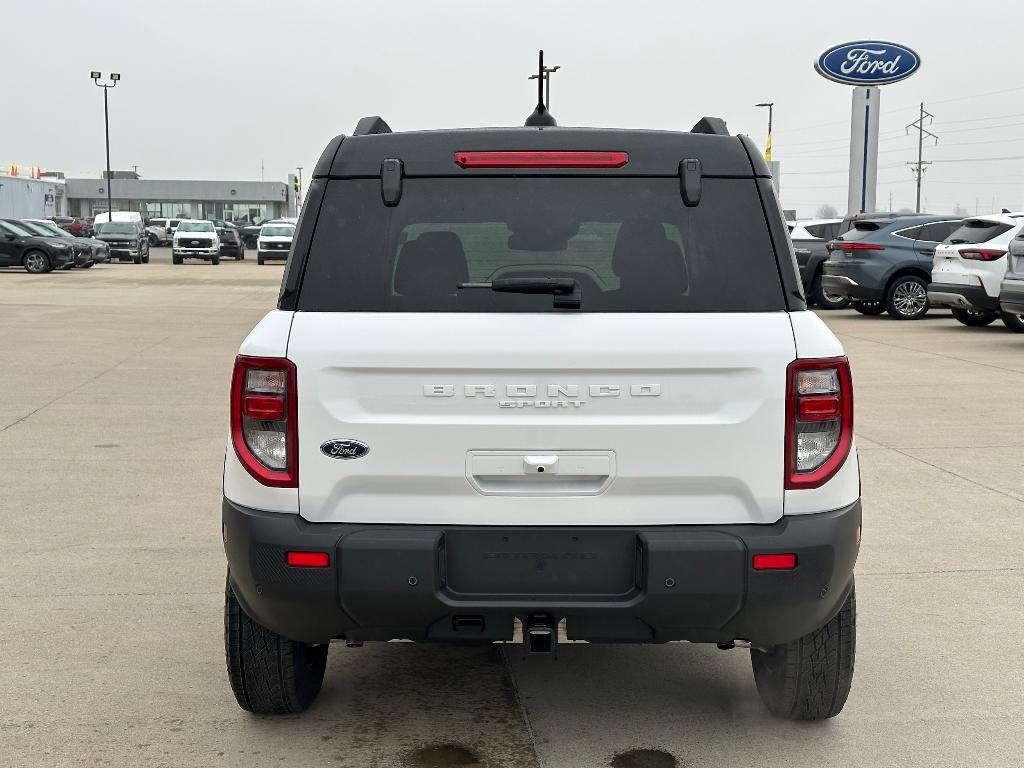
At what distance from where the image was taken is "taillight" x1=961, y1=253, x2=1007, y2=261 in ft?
60.6

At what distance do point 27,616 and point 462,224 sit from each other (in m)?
2.85

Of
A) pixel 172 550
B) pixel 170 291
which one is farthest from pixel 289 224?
pixel 172 550

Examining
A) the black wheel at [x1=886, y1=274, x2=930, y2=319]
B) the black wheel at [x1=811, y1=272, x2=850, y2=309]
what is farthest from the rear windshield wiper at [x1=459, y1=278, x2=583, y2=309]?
the black wheel at [x1=811, y1=272, x2=850, y2=309]

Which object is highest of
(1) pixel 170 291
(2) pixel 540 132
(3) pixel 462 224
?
(2) pixel 540 132

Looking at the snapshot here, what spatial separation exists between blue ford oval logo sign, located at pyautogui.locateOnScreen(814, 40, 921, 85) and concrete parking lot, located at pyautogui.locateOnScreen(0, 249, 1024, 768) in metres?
28.4

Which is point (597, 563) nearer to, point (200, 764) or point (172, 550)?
point (200, 764)

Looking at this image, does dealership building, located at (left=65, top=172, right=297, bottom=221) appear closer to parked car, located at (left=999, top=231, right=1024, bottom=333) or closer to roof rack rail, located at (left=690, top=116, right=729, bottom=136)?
parked car, located at (left=999, top=231, right=1024, bottom=333)

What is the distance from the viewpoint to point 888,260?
22.5 m

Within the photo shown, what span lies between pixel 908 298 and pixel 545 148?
66.9ft

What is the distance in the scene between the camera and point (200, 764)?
397 cm

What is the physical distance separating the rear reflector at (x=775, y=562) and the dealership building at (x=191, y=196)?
12524 cm

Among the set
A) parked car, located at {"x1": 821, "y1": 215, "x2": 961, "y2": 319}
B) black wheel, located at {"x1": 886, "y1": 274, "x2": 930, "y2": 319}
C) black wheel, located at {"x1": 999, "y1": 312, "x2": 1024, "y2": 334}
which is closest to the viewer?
black wheel, located at {"x1": 999, "y1": 312, "x2": 1024, "y2": 334}

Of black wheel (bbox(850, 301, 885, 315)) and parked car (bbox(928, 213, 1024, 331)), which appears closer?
parked car (bbox(928, 213, 1024, 331))

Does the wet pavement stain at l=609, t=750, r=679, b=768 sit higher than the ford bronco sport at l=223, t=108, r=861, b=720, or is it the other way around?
the ford bronco sport at l=223, t=108, r=861, b=720
